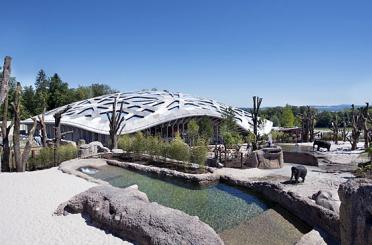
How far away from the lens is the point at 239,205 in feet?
32.8

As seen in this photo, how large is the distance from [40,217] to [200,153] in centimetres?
859

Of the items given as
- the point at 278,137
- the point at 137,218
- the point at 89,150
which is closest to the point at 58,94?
the point at 89,150

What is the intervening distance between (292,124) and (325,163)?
37.9 m

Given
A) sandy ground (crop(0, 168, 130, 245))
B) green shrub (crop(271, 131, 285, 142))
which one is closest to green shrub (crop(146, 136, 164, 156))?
sandy ground (crop(0, 168, 130, 245))

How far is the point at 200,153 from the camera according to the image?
49.9 ft

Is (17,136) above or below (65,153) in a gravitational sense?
above

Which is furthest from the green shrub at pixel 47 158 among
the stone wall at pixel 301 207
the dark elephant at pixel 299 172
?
the dark elephant at pixel 299 172

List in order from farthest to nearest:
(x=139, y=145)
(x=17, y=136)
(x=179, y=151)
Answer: (x=139, y=145) → (x=179, y=151) → (x=17, y=136)

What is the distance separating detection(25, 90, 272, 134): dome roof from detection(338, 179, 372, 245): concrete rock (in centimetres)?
2440

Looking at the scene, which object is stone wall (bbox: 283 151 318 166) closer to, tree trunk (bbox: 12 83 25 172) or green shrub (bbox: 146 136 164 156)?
green shrub (bbox: 146 136 164 156)

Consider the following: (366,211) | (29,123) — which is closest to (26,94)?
(29,123)

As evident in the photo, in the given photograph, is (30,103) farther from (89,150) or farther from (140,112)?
(89,150)

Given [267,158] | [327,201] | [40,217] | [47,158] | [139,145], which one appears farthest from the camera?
[139,145]

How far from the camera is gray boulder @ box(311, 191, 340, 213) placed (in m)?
8.11
